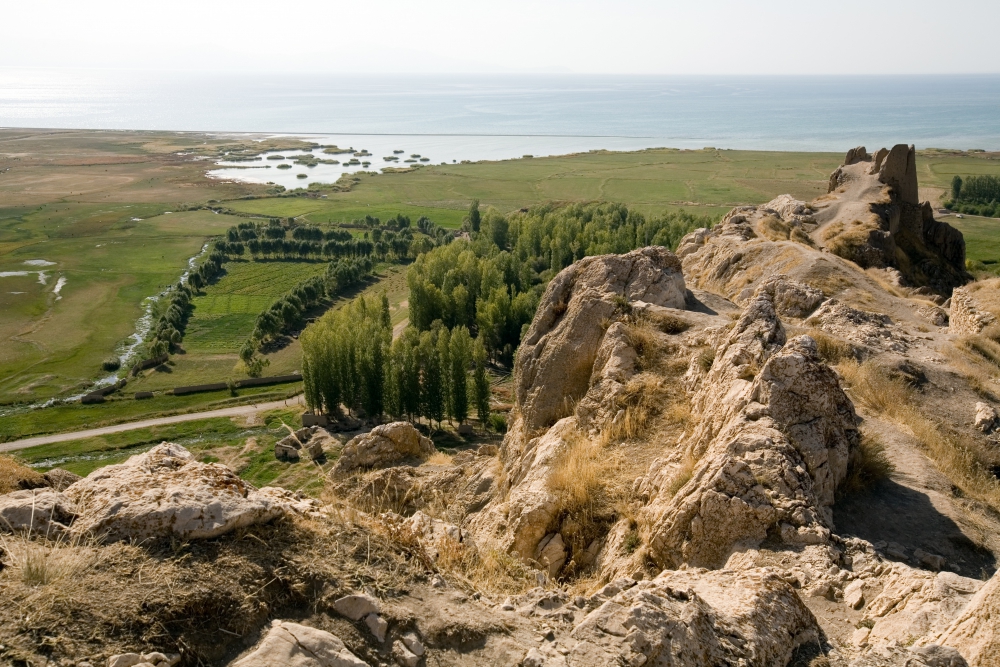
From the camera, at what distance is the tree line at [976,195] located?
95488 mm

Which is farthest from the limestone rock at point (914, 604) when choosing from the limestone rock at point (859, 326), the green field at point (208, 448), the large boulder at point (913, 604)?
the green field at point (208, 448)

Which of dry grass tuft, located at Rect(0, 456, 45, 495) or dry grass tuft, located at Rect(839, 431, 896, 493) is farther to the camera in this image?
dry grass tuft, located at Rect(839, 431, 896, 493)

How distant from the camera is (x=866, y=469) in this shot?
35.2 ft

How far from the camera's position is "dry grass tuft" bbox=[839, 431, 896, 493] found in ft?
34.5

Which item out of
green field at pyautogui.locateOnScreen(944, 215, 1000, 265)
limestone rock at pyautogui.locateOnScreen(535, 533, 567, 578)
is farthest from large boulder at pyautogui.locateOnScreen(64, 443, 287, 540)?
green field at pyautogui.locateOnScreen(944, 215, 1000, 265)

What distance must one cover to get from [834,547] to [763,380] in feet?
9.13

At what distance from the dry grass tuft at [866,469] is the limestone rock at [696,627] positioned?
414cm

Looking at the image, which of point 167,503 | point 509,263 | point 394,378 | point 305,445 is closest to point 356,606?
point 167,503

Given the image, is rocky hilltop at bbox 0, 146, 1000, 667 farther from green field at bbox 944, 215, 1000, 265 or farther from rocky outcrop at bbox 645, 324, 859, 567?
green field at bbox 944, 215, 1000, 265

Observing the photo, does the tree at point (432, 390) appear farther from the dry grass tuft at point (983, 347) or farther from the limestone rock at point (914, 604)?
the limestone rock at point (914, 604)

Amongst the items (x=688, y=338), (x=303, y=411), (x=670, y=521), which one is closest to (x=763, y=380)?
(x=670, y=521)

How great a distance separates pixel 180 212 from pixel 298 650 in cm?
12781

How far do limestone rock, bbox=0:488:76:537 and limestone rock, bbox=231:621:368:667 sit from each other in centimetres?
236

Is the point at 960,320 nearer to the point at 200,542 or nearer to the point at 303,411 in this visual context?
the point at 200,542
